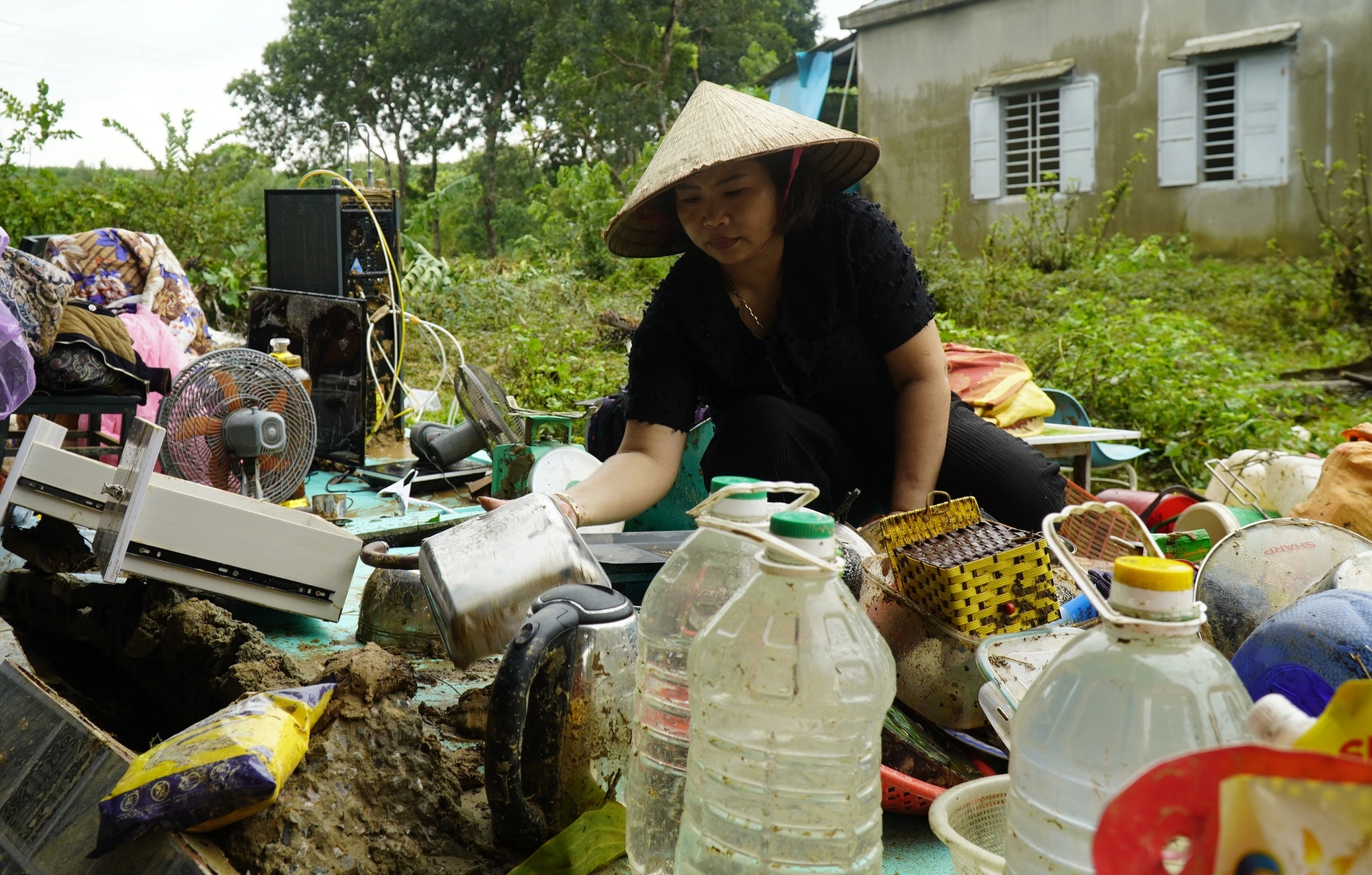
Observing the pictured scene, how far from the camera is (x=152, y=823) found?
126 cm

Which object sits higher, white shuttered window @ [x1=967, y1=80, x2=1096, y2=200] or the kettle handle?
white shuttered window @ [x1=967, y1=80, x2=1096, y2=200]

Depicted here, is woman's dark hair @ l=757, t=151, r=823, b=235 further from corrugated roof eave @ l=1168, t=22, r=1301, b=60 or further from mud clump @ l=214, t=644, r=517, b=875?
corrugated roof eave @ l=1168, t=22, r=1301, b=60

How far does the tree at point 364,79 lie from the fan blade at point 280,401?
17099mm

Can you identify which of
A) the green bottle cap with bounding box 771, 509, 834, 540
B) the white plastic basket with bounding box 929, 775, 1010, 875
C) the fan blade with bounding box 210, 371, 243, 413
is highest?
the fan blade with bounding box 210, 371, 243, 413

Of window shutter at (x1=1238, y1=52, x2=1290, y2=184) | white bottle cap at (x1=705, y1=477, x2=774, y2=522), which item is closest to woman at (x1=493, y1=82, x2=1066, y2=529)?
white bottle cap at (x1=705, y1=477, x2=774, y2=522)

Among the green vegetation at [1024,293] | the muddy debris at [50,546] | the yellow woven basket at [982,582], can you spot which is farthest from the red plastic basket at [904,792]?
the green vegetation at [1024,293]

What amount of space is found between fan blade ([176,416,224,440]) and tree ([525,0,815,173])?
1364 cm

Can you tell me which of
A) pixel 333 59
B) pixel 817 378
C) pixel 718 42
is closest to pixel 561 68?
pixel 718 42

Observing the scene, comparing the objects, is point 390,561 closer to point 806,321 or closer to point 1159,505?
point 806,321

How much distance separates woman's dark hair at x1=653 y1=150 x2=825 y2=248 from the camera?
8.34ft

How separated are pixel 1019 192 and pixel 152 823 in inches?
483

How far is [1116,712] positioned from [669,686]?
2.17 feet

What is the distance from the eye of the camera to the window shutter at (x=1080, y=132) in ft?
37.2

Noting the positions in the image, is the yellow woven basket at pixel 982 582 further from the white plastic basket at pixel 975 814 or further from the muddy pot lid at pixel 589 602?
the muddy pot lid at pixel 589 602
